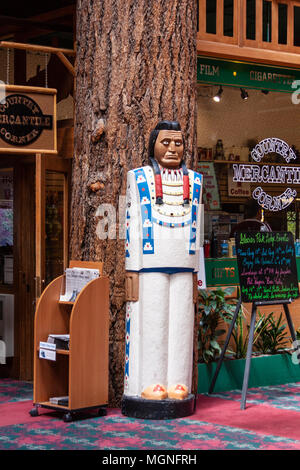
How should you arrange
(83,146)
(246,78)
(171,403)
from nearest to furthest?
(171,403) < (83,146) < (246,78)

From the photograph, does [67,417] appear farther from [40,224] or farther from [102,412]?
[40,224]

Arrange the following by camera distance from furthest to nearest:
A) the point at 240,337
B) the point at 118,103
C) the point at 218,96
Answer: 1. the point at 218,96
2. the point at 240,337
3. the point at 118,103

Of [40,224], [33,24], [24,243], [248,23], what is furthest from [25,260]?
[248,23]

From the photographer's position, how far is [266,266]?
714 centimetres

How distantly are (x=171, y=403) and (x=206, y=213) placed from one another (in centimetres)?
222

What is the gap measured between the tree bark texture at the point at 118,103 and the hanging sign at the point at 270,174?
4.98 feet

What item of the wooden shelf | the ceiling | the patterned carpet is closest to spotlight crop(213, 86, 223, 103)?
the ceiling

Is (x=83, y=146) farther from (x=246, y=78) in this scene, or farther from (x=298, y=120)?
(x=298, y=120)

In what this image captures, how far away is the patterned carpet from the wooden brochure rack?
155 mm

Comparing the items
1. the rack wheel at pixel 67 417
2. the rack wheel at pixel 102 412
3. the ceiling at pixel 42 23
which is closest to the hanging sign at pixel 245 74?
the ceiling at pixel 42 23

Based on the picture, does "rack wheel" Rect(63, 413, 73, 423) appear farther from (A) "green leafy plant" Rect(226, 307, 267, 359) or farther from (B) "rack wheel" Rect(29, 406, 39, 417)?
(A) "green leafy plant" Rect(226, 307, 267, 359)

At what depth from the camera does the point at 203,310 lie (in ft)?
24.5

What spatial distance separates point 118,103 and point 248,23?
2.04m

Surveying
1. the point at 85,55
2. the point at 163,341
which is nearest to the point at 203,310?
the point at 163,341
